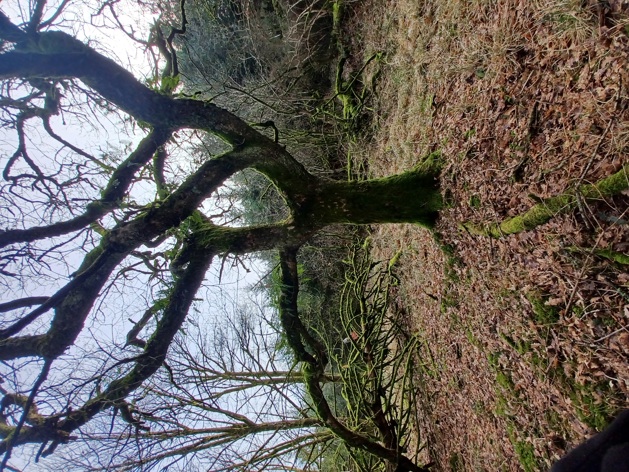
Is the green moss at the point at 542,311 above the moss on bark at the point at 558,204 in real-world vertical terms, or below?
below

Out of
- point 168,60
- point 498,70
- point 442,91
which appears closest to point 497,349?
point 498,70

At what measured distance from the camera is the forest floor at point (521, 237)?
85.4 inches

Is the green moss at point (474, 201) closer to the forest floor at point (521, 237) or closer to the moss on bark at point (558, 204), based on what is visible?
the forest floor at point (521, 237)

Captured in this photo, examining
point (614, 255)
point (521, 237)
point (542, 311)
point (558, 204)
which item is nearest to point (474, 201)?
point (521, 237)

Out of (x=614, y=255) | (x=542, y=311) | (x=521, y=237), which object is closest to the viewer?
(x=614, y=255)

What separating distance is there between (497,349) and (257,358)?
3189 millimetres

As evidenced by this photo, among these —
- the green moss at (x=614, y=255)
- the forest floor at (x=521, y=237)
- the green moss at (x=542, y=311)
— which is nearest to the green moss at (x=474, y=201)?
the forest floor at (x=521, y=237)

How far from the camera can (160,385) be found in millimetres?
4520

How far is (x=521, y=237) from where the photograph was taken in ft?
9.09

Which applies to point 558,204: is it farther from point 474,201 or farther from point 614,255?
point 474,201

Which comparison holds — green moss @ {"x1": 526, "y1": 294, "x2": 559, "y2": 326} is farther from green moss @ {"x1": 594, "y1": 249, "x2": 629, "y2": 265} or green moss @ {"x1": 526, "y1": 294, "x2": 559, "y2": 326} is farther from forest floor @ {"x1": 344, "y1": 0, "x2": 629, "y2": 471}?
green moss @ {"x1": 594, "y1": 249, "x2": 629, "y2": 265}

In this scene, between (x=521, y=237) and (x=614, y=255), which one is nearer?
(x=614, y=255)

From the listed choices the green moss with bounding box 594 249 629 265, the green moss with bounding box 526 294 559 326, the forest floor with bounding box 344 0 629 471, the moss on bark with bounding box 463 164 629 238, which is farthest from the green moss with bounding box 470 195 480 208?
the green moss with bounding box 594 249 629 265

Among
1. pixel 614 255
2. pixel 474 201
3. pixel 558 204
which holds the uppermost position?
pixel 474 201
